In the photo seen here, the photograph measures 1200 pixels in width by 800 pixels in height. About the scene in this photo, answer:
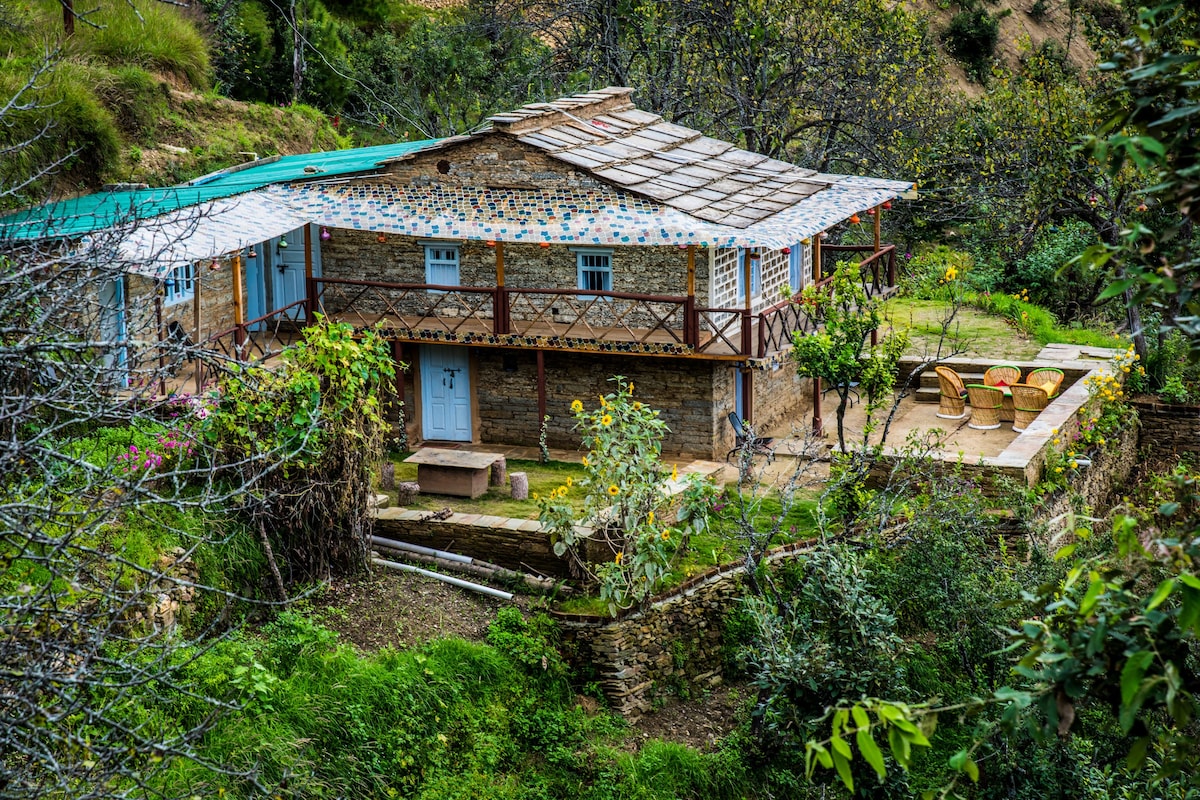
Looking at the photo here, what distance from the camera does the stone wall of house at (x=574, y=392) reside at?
20.0 meters

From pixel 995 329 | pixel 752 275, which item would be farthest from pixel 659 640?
pixel 995 329

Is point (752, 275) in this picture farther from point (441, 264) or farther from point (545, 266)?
point (441, 264)

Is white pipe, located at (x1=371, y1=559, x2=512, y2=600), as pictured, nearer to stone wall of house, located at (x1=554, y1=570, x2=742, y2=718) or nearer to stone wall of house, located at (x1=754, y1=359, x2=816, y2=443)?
stone wall of house, located at (x1=554, y1=570, x2=742, y2=718)

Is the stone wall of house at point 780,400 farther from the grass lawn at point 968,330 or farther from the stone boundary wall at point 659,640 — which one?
the stone boundary wall at point 659,640

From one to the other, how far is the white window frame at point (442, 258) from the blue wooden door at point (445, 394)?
1.12m

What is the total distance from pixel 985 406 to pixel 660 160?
648 cm

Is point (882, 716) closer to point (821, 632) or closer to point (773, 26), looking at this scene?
point (821, 632)

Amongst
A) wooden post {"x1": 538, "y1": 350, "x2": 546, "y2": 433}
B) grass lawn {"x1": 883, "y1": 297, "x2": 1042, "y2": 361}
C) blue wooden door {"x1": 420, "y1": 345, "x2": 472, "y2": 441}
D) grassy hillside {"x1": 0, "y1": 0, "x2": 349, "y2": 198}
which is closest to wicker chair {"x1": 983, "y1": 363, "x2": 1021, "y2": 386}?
grass lawn {"x1": 883, "y1": 297, "x2": 1042, "y2": 361}

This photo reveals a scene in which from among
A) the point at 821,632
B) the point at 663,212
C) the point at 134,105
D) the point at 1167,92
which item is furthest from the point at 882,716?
the point at 134,105

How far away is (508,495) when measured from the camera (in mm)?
18391

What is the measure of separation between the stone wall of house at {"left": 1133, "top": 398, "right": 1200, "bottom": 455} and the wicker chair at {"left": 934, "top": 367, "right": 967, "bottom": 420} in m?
3.83

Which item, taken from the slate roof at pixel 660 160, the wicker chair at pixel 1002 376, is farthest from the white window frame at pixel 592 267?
the wicker chair at pixel 1002 376

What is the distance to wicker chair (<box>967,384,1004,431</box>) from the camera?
21156 millimetres

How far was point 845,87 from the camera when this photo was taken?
2973 centimetres
